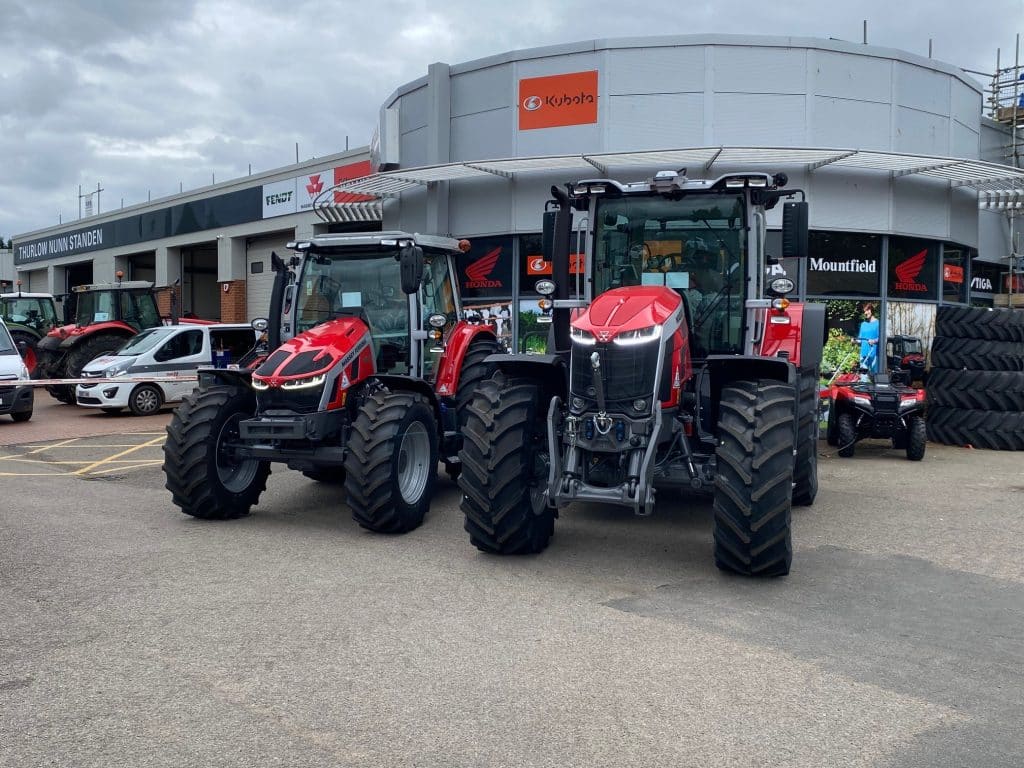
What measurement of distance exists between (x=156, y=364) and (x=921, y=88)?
47.1 feet

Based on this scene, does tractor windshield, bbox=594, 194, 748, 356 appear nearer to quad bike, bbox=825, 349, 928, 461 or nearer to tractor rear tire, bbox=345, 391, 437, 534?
tractor rear tire, bbox=345, 391, 437, 534

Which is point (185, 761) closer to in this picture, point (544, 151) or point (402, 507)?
point (402, 507)

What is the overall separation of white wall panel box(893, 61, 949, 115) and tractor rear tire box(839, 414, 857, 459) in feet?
22.6

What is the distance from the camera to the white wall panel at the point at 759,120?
15.9 m

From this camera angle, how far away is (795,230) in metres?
7.18

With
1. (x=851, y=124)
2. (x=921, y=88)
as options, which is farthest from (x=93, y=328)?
(x=921, y=88)

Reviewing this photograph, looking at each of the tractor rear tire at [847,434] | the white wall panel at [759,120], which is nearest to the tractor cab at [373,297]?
the tractor rear tire at [847,434]

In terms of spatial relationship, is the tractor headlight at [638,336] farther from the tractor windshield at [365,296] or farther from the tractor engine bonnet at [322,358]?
the tractor windshield at [365,296]

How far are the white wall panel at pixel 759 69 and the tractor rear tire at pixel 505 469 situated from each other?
11.2 metres

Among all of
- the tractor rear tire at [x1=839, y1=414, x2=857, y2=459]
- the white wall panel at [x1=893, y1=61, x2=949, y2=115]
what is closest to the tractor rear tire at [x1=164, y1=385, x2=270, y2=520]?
the tractor rear tire at [x1=839, y1=414, x2=857, y2=459]

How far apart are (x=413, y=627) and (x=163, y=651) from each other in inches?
50.8

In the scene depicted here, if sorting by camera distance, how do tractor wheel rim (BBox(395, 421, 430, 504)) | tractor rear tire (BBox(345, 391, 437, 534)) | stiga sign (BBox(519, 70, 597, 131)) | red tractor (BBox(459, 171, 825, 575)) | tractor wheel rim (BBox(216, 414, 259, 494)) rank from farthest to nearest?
stiga sign (BBox(519, 70, 597, 131))
tractor wheel rim (BBox(216, 414, 259, 494))
tractor wheel rim (BBox(395, 421, 430, 504))
tractor rear tire (BBox(345, 391, 437, 534))
red tractor (BBox(459, 171, 825, 575))

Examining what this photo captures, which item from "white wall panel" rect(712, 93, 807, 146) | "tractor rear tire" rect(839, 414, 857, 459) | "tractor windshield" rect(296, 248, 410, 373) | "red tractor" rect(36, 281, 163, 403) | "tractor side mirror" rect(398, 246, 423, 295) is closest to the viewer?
"tractor side mirror" rect(398, 246, 423, 295)

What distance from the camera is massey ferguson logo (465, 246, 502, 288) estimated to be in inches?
713
